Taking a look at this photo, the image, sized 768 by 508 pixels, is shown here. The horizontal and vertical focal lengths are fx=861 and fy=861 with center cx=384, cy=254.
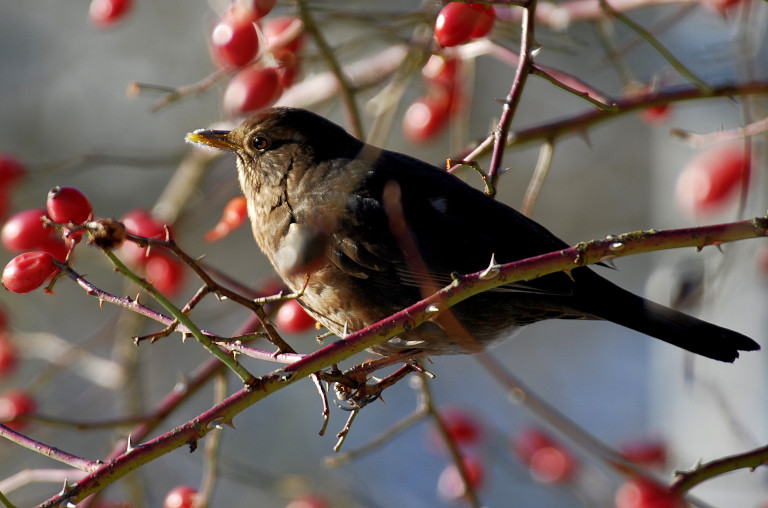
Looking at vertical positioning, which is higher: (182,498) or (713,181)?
(713,181)

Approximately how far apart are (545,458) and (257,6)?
7.45 feet

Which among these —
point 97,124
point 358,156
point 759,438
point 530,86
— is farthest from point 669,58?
point 97,124

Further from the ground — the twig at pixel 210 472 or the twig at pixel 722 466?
the twig at pixel 722 466

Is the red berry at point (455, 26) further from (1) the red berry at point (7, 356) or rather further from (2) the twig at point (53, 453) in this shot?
(1) the red berry at point (7, 356)

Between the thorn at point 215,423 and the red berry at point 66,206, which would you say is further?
the red berry at point 66,206

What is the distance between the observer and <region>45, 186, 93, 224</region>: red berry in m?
1.63

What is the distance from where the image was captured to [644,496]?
2.61 metres

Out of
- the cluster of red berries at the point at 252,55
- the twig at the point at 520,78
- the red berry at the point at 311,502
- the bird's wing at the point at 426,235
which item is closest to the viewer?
the twig at the point at 520,78

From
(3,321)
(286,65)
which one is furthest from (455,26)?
(3,321)

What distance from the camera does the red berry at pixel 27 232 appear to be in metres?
1.97

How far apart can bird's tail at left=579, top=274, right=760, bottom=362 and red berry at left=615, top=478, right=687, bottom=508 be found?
21.9 inches

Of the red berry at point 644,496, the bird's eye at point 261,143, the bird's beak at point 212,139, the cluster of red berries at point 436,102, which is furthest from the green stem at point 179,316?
the cluster of red berries at point 436,102

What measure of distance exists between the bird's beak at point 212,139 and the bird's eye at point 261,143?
5 cm

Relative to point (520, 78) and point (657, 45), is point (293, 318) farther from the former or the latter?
point (657, 45)
